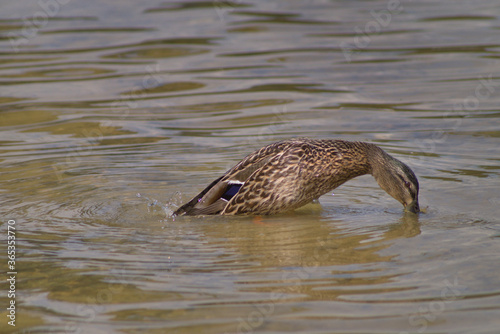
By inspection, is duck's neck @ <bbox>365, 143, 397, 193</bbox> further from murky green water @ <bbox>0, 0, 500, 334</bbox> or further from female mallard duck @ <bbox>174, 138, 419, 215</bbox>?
murky green water @ <bbox>0, 0, 500, 334</bbox>

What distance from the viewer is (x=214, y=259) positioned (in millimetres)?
6074

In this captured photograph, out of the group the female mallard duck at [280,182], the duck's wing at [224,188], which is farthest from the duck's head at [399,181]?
the duck's wing at [224,188]

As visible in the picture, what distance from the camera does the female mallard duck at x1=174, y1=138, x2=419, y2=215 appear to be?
754cm

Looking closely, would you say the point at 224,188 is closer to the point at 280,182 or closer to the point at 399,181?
the point at 280,182

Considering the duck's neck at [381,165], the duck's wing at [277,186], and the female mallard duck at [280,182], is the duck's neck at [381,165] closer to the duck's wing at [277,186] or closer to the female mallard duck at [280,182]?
the female mallard duck at [280,182]

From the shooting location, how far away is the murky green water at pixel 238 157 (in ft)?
17.0

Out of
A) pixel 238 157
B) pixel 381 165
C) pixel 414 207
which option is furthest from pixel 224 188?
pixel 238 157

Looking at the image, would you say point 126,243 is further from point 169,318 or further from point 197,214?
point 169,318

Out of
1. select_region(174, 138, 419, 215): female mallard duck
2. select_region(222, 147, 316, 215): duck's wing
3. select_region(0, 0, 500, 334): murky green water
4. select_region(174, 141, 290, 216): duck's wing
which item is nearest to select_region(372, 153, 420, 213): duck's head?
select_region(174, 138, 419, 215): female mallard duck

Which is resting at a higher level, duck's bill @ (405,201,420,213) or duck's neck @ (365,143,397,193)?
duck's neck @ (365,143,397,193)

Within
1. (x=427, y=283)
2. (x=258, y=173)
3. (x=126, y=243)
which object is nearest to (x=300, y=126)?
(x=258, y=173)

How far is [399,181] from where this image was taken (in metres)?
7.47

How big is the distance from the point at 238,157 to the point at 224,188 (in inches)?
78.7

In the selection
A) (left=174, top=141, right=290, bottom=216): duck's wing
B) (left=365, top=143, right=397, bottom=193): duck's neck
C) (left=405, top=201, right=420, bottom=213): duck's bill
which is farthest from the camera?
(left=365, top=143, right=397, bottom=193): duck's neck
